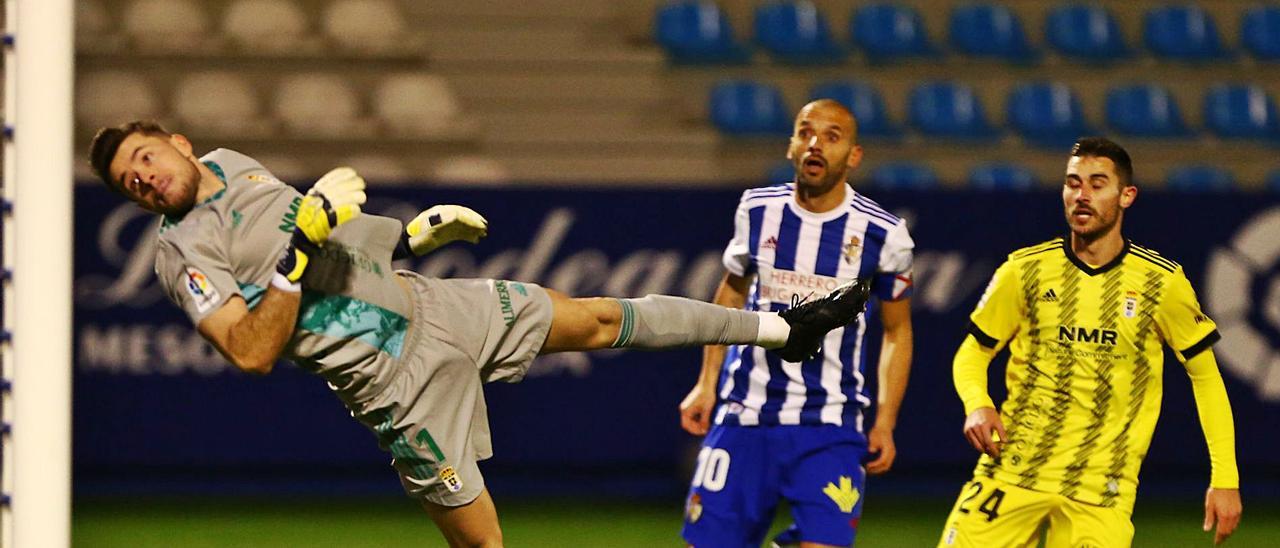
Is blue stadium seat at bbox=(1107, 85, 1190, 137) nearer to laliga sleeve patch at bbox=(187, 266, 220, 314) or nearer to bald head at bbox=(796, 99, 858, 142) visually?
bald head at bbox=(796, 99, 858, 142)

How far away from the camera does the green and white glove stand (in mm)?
4965

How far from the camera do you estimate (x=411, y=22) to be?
485 inches

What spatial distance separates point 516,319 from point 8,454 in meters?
1.43

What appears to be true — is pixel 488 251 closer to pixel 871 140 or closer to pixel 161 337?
pixel 161 337

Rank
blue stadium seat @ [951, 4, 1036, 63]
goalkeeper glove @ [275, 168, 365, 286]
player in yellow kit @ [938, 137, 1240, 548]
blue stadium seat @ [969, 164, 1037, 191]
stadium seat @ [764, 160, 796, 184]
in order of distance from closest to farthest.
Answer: goalkeeper glove @ [275, 168, 365, 286], player in yellow kit @ [938, 137, 1240, 548], stadium seat @ [764, 160, 796, 184], blue stadium seat @ [969, 164, 1037, 191], blue stadium seat @ [951, 4, 1036, 63]

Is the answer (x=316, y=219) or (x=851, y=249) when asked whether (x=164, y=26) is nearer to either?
(x=851, y=249)

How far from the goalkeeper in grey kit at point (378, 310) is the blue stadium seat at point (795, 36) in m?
7.59

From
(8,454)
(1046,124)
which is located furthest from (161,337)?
(1046,124)

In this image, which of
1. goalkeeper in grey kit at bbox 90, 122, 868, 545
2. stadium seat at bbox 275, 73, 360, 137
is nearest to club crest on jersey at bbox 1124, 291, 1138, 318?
goalkeeper in grey kit at bbox 90, 122, 868, 545

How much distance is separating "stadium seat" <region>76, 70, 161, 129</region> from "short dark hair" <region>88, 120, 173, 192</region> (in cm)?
680

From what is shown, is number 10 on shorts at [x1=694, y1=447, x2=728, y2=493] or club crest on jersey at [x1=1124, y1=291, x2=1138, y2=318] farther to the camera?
number 10 on shorts at [x1=694, y1=447, x2=728, y2=493]

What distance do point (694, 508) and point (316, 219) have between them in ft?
5.13

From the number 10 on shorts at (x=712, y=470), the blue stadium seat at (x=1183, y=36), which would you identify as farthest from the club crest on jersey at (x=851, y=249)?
the blue stadium seat at (x=1183, y=36)

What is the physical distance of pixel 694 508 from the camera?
522 centimetres
